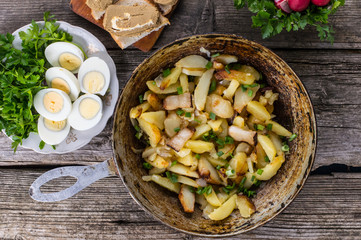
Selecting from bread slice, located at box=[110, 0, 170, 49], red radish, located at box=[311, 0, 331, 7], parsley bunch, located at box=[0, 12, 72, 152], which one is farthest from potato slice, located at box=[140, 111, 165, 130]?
red radish, located at box=[311, 0, 331, 7]

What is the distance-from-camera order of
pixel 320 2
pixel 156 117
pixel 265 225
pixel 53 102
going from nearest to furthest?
pixel 320 2 < pixel 156 117 < pixel 53 102 < pixel 265 225

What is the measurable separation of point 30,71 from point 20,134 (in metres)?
0.34

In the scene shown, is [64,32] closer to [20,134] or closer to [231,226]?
[20,134]

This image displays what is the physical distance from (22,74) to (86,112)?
1.17 ft

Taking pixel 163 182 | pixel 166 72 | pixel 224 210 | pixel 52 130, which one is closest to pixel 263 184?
pixel 224 210

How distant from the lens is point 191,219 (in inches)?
61.8

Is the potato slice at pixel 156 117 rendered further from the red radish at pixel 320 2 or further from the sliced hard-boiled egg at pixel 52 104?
the red radish at pixel 320 2

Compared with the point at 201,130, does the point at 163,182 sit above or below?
below

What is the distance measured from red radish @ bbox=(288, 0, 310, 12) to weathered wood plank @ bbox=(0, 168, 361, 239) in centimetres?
92

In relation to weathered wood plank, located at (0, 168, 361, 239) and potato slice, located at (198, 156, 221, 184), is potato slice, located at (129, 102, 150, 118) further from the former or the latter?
weathered wood plank, located at (0, 168, 361, 239)

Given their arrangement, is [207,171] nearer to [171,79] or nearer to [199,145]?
[199,145]

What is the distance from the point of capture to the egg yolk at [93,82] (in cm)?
173

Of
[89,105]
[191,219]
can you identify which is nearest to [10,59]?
[89,105]

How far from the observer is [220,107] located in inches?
59.9
